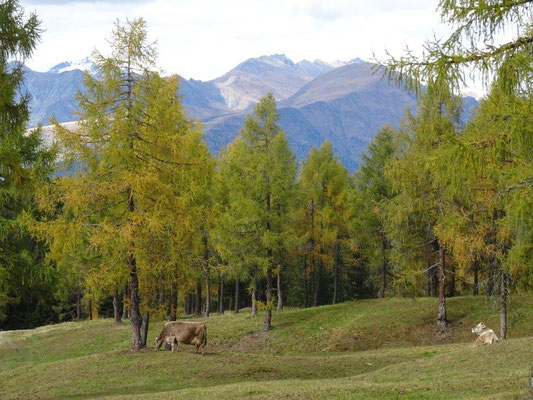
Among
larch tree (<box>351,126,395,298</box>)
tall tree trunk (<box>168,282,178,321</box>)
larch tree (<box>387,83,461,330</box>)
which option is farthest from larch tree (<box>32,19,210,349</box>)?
larch tree (<box>351,126,395,298</box>)

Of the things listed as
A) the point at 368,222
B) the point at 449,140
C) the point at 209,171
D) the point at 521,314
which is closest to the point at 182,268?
the point at 209,171

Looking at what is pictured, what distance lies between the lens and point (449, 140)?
9.75 m

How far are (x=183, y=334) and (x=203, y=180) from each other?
248 inches

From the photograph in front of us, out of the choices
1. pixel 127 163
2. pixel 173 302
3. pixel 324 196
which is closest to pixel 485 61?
pixel 127 163

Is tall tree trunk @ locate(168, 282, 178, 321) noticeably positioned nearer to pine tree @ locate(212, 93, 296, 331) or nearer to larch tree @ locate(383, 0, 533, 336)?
pine tree @ locate(212, 93, 296, 331)

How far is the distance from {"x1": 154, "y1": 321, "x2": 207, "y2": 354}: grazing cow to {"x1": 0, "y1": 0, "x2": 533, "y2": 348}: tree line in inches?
31.5

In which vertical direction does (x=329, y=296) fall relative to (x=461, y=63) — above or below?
below

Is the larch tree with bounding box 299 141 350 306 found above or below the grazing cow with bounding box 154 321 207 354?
above

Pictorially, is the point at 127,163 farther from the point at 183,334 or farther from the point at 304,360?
the point at 304,360

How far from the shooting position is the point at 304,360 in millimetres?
22984

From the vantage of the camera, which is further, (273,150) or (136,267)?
(273,150)

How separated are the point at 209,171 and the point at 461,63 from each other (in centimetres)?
1330

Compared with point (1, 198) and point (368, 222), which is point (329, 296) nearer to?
point (368, 222)

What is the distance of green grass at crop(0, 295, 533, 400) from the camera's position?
565 inches
